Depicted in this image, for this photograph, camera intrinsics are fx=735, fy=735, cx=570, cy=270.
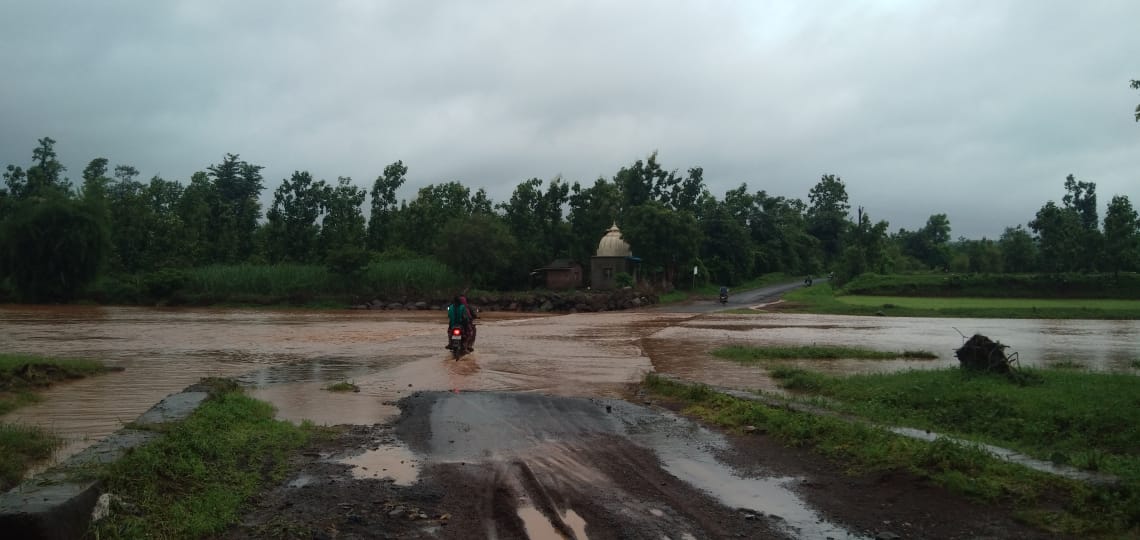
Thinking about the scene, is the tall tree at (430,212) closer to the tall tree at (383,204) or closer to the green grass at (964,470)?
the tall tree at (383,204)

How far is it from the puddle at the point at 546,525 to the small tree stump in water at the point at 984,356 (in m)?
8.61

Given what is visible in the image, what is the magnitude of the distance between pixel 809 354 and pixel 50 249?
4757 centimetres

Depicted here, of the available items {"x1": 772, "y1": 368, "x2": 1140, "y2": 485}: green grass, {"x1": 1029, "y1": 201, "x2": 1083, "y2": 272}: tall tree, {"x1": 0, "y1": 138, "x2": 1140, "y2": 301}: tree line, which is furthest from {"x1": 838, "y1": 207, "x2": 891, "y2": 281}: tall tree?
{"x1": 772, "y1": 368, "x2": 1140, "y2": 485}: green grass

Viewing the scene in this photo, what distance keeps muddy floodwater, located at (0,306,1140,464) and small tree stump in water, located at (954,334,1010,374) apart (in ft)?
10.4

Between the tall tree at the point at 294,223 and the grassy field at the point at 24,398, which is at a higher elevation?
the tall tree at the point at 294,223

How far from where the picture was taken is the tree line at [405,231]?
47438 millimetres

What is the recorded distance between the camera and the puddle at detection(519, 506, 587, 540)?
5284 mm

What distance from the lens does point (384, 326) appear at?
1239 inches

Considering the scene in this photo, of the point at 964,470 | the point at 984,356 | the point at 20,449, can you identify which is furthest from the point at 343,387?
the point at 984,356

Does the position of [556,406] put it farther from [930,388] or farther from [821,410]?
[930,388]

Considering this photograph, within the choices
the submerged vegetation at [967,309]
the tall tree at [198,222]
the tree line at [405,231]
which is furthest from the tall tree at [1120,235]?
the tall tree at [198,222]

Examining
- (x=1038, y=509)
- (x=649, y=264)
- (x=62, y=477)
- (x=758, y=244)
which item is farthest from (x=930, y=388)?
(x=758, y=244)

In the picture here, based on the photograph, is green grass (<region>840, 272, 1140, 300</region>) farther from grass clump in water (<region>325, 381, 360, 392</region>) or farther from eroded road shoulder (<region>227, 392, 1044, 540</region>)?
eroded road shoulder (<region>227, 392, 1044, 540</region>)

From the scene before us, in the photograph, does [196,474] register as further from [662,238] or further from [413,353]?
[662,238]
